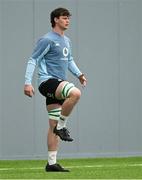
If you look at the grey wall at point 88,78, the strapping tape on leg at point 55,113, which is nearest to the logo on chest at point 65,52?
the strapping tape on leg at point 55,113

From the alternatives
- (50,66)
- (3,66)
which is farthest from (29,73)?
(3,66)

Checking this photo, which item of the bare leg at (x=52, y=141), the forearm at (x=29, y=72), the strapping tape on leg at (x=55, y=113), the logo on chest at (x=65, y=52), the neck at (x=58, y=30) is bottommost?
the bare leg at (x=52, y=141)

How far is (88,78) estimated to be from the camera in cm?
1287

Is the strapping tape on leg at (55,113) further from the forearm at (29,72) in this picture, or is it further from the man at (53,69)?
the forearm at (29,72)

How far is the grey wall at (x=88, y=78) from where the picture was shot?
12.6 m

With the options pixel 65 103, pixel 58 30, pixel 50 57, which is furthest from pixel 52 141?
pixel 58 30

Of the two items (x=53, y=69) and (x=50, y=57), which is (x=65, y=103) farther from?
(x=50, y=57)

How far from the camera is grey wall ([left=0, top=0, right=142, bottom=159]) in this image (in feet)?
41.3

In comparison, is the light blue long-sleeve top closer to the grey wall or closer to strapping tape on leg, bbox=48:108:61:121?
strapping tape on leg, bbox=48:108:61:121

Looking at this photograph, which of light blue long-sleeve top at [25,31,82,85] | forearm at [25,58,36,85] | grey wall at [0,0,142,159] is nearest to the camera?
forearm at [25,58,36,85]

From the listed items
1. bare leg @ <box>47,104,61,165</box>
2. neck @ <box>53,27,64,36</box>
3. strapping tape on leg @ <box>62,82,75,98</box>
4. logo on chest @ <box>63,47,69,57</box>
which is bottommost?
bare leg @ <box>47,104,61,165</box>

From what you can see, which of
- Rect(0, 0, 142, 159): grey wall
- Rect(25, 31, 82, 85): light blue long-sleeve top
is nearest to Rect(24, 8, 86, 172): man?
Rect(25, 31, 82, 85): light blue long-sleeve top

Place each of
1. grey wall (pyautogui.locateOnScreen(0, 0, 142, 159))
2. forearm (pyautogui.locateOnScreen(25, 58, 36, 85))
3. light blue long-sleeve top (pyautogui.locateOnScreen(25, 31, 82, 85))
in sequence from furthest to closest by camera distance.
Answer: grey wall (pyautogui.locateOnScreen(0, 0, 142, 159))
light blue long-sleeve top (pyautogui.locateOnScreen(25, 31, 82, 85))
forearm (pyautogui.locateOnScreen(25, 58, 36, 85))

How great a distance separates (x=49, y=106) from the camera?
9227 millimetres
